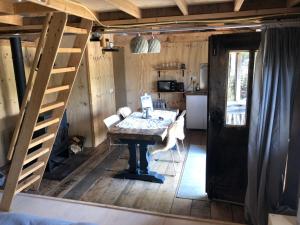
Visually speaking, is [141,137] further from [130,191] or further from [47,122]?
[47,122]

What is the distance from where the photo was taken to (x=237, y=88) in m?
2.92

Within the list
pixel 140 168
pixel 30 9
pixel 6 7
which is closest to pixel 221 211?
pixel 140 168

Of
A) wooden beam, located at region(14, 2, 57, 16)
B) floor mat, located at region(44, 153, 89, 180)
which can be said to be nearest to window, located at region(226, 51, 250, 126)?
wooden beam, located at region(14, 2, 57, 16)

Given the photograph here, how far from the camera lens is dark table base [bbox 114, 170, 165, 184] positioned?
381 cm

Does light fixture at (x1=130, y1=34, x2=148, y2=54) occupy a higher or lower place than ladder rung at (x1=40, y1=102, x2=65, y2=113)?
higher

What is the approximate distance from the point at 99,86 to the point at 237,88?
340 cm

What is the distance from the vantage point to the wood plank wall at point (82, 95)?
436 centimetres

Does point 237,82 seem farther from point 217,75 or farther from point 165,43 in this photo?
point 165,43

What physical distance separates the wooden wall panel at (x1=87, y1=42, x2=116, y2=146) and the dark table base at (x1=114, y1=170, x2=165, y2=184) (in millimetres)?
1626

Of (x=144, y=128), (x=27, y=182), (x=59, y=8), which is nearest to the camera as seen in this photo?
(x=59, y=8)

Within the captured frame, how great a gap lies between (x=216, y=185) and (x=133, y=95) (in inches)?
168

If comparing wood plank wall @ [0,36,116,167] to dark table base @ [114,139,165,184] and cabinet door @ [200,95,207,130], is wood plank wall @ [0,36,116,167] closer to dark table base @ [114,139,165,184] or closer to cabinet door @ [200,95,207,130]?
dark table base @ [114,139,165,184]

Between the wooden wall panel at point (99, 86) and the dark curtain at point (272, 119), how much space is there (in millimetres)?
3518

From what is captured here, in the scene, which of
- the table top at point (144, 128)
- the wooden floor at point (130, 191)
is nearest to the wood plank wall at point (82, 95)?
the wooden floor at point (130, 191)
